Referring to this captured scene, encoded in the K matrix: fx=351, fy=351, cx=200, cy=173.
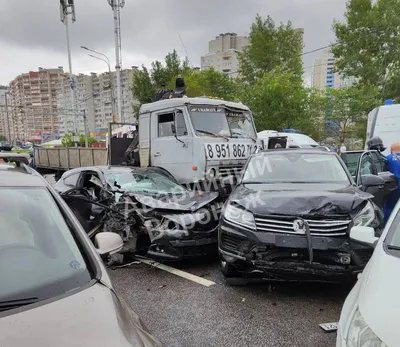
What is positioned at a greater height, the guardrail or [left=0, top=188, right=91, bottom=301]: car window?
[left=0, top=188, right=91, bottom=301]: car window

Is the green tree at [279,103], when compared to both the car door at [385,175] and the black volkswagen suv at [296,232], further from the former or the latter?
the black volkswagen suv at [296,232]

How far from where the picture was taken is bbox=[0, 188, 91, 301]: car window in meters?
1.79

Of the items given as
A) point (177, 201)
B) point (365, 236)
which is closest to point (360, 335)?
point (365, 236)

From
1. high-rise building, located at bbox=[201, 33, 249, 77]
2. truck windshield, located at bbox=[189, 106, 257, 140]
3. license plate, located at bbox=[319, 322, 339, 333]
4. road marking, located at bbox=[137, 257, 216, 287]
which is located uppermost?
high-rise building, located at bbox=[201, 33, 249, 77]

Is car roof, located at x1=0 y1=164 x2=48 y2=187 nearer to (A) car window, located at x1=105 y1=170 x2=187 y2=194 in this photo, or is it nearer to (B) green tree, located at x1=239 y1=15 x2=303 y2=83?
(A) car window, located at x1=105 y1=170 x2=187 y2=194

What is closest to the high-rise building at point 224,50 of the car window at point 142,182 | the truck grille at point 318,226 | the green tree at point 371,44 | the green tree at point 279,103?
the green tree at point 371,44

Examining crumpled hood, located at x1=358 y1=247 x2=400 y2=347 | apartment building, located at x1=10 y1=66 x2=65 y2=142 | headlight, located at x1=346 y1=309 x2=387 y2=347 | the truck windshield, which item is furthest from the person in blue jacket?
apartment building, located at x1=10 y1=66 x2=65 y2=142

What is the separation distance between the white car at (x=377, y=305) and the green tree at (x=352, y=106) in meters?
21.1

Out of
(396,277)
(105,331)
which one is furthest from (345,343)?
(105,331)

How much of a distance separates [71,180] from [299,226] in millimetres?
4721

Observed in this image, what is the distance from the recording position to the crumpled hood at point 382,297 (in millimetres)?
1617

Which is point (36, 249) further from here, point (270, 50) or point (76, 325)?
point (270, 50)

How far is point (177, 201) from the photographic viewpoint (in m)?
5.25

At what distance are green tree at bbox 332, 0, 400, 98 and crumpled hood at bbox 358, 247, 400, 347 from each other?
24.2 meters
